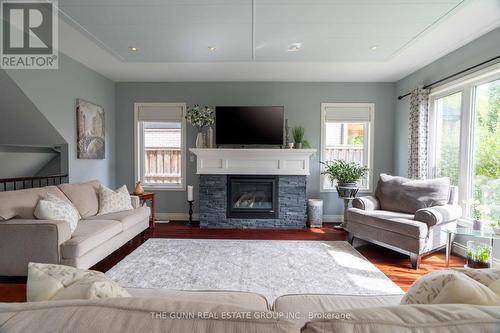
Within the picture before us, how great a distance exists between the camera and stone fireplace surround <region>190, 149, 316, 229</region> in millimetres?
4430

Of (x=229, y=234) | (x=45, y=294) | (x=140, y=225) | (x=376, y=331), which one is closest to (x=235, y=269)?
(x=229, y=234)

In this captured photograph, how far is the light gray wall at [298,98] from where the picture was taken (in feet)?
15.5

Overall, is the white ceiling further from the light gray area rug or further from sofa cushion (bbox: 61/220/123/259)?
the light gray area rug

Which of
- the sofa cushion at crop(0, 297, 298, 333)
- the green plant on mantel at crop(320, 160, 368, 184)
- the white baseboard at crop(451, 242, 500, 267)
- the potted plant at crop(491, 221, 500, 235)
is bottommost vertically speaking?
the white baseboard at crop(451, 242, 500, 267)

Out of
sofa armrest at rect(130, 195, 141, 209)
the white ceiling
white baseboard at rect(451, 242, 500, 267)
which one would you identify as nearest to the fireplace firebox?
sofa armrest at rect(130, 195, 141, 209)

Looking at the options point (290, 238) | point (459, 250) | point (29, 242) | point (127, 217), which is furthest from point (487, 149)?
point (29, 242)

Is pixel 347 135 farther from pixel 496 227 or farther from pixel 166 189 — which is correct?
pixel 166 189

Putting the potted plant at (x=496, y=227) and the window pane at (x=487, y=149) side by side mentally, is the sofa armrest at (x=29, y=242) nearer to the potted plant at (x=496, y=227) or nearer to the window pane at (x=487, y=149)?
the potted plant at (x=496, y=227)

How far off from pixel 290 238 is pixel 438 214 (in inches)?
75.0

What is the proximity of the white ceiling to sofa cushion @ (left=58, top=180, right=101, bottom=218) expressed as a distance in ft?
5.98

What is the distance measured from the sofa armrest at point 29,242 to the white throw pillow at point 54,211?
0.53 ft

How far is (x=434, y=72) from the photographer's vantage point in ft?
12.2

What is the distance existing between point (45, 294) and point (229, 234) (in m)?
3.40

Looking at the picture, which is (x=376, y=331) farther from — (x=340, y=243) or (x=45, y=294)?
(x=340, y=243)
